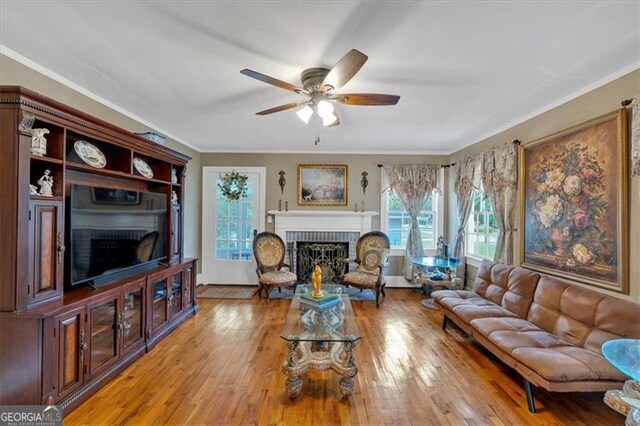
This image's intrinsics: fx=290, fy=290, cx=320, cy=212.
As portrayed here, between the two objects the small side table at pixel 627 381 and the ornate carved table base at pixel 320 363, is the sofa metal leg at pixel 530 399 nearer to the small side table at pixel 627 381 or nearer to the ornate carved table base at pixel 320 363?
the small side table at pixel 627 381

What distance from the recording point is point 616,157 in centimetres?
233

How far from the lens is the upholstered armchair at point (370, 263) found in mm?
4434

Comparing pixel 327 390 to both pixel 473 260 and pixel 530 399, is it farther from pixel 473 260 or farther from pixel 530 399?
pixel 473 260

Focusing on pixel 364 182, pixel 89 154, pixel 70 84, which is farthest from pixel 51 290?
pixel 364 182

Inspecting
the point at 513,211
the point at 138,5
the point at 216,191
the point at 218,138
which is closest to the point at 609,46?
the point at 513,211

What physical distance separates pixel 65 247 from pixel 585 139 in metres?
4.45

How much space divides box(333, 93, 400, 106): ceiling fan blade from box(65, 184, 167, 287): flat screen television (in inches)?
88.2

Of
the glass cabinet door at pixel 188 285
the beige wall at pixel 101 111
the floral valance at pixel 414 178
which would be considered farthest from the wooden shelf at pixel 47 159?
the floral valance at pixel 414 178

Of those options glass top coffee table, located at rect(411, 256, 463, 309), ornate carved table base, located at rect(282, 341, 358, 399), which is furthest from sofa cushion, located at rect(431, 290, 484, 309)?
ornate carved table base, located at rect(282, 341, 358, 399)

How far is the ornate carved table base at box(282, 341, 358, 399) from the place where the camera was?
2195mm

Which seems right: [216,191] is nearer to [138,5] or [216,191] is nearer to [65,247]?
[65,247]

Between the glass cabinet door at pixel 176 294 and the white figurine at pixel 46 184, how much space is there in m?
1.63

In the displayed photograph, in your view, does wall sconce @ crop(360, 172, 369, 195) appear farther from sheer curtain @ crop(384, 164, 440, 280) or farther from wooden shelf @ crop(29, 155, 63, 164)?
wooden shelf @ crop(29, 155, 63, 164)

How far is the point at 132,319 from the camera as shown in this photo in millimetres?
2736
